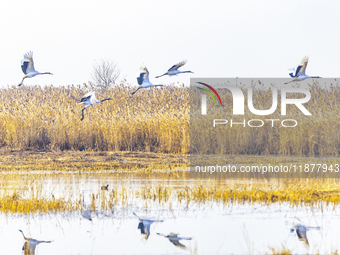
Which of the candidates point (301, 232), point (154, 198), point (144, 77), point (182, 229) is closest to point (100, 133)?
point (144, 77)

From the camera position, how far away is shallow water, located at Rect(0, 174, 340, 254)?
21.3 ft

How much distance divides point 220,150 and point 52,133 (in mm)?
6119

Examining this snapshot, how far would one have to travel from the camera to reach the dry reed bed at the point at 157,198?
8883mm

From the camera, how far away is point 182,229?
751 cm

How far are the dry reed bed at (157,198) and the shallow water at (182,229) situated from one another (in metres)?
0.15

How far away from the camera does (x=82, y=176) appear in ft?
44.6

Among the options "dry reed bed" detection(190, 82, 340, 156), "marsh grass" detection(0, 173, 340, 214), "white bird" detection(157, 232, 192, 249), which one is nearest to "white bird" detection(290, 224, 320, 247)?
"white bird" detection(157, 232, 192, 249)

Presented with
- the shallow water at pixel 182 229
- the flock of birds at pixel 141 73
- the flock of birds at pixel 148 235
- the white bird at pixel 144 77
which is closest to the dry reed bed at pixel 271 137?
the flock of birds at pixel 141 73

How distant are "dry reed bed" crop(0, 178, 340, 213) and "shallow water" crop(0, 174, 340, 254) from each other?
6.0 inches

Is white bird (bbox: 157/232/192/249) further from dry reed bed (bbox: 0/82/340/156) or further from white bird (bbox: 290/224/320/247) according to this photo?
dry reed bed (bbox: 0/82/340/156)

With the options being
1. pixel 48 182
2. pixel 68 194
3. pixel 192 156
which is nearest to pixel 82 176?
pixel 48 182

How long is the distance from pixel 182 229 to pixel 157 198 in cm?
234

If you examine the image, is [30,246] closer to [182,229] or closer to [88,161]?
[182,229]

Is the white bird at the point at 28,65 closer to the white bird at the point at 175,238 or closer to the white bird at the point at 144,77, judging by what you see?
the white bird at the point at 144,77
